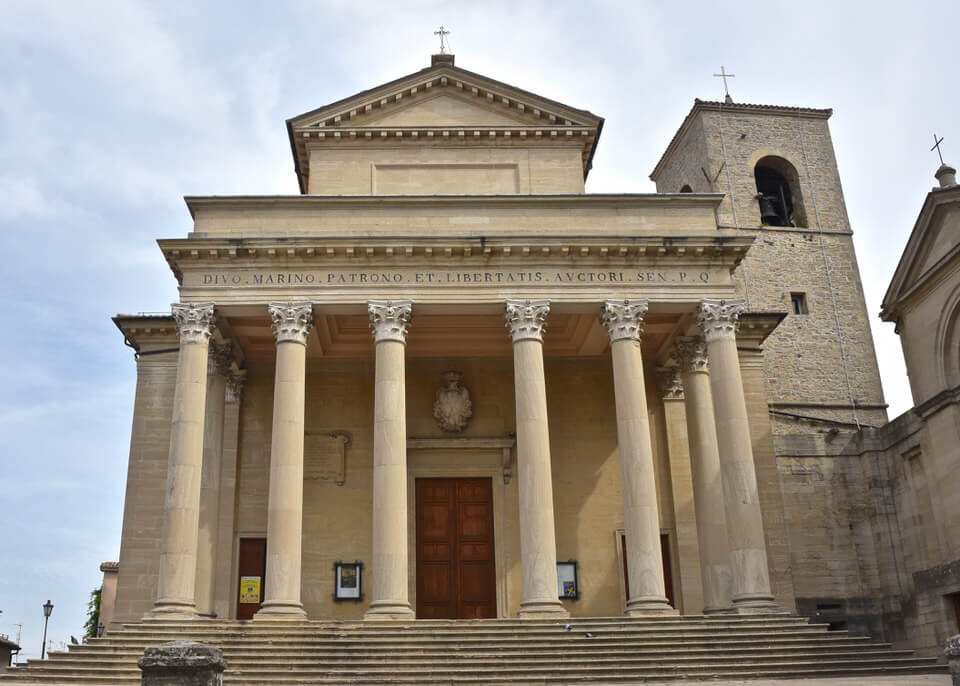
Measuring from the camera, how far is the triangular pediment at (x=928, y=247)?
23.7 meters

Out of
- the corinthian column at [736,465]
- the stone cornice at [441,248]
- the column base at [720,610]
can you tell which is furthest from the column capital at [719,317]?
the column base at [720,610]

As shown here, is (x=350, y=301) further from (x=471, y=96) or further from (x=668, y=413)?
(x=668, y=413)

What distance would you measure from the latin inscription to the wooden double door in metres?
6.78

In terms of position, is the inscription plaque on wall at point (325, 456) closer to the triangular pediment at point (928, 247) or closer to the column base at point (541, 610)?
the column base at point (541, 610)

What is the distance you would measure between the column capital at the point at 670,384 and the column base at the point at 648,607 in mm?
8186

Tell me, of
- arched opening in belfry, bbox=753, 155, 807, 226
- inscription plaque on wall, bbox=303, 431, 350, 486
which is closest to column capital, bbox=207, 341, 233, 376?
inscription plaque on wall, bbox=303, 431, 350, 486

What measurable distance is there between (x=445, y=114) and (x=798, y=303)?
17281 millimetres

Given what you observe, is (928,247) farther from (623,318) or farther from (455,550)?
(455,550)

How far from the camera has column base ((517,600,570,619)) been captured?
2000 cm

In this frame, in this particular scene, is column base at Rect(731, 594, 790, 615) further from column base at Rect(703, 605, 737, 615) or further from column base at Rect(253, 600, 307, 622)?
column base at Rect(253, 600, 307, 622)

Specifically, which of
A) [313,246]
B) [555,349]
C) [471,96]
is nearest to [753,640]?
[555,349]

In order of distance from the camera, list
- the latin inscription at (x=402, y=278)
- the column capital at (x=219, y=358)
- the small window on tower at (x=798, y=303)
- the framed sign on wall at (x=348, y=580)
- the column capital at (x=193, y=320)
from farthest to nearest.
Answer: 1. the small window on tower at (x=798, y=303)
2. the framed sign on wall at (x=348, y=580)
3. the column capital at (x=219, y=358)
4. the latin inscription at (x=402, y=278)
5. the column capital at (x=193, y=320)

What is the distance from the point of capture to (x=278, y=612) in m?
20.1

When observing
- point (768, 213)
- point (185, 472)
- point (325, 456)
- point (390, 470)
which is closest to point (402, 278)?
point (390, 470)
